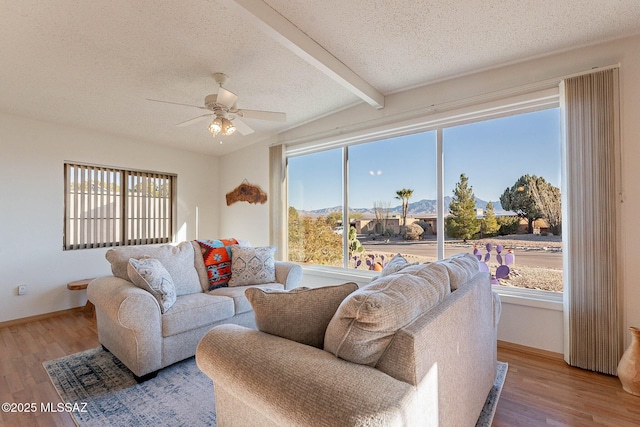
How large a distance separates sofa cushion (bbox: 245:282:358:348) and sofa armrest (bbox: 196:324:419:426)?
6 cm

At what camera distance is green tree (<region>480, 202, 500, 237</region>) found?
9.42ft

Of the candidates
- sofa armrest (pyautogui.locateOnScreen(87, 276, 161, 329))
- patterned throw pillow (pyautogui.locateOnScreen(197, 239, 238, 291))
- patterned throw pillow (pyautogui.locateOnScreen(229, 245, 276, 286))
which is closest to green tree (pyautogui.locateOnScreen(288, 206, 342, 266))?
patterned throw pillow (pyautogui.locateOnScreen(229, 245, 276, 286))

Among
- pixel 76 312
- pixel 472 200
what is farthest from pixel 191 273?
pixel 472 200

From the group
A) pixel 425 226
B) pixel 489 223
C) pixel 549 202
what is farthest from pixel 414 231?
pixel 549 202

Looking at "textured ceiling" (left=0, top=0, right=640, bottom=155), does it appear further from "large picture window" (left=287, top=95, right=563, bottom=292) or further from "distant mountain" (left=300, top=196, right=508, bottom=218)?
"distant mountain" (left=300, top=196, right=508, bottom=218)

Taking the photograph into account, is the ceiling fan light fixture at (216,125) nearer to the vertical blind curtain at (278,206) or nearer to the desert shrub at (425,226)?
the vertical blind curtain at (278,206)

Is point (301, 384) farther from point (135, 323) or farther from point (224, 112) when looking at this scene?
point (224, 112)

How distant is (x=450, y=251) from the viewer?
3111 millimetres

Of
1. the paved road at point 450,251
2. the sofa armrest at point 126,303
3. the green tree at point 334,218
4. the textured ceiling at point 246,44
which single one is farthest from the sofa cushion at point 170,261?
the paved road at point 450,251

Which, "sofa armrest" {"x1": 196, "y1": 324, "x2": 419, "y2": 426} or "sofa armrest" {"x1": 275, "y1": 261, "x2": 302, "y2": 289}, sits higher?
"sofa armrest" {"x1": 196, "y1": 324, "x2": 419, "y2": 426}

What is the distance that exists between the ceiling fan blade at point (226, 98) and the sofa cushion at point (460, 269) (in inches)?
79.9

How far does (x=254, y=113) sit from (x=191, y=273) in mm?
1628

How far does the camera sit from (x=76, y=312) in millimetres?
3789

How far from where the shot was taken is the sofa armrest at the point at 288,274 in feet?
10.6
